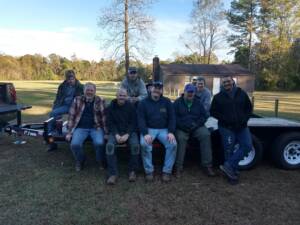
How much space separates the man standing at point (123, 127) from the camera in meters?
4.78

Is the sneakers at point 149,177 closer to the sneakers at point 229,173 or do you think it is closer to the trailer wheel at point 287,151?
the sneakers at point 229,173

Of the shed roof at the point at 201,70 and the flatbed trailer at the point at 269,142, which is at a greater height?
the shed roof at the point at 201,70

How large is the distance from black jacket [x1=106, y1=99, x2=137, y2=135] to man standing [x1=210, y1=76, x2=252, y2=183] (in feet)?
4.59

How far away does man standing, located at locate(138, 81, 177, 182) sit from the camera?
483 cm

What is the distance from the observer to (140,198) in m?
4.11

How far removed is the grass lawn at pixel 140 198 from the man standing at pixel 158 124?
1.03 ft

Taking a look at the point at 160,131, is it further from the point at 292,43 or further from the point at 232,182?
the point at 292,43

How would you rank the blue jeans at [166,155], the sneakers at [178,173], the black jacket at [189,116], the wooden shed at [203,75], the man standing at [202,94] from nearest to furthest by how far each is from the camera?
the blue jeans at [166,155] < the sneakers at [178,173] < the black jacket at [189,116] < the man standing at [202,94] < the wooden shed at [203,75]

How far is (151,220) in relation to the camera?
11.5ft

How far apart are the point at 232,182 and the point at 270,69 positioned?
45250mm

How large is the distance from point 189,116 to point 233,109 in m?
0.72

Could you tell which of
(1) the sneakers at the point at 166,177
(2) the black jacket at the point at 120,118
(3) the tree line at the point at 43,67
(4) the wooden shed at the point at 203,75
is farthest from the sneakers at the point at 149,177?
(3) the tree line at the point at 43,67

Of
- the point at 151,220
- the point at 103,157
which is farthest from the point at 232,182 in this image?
the point at 103,157

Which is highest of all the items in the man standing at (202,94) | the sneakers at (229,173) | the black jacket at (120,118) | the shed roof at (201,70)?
the shed roof at (201,70)
